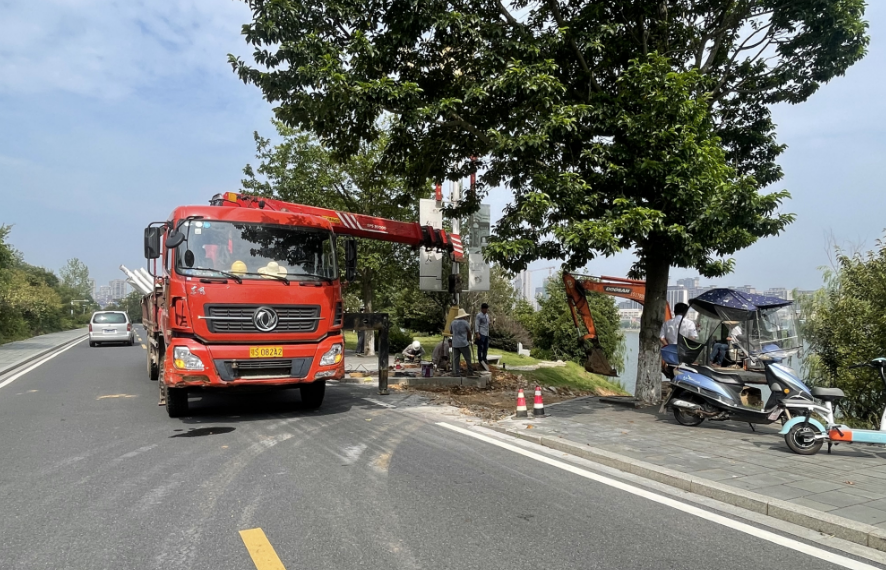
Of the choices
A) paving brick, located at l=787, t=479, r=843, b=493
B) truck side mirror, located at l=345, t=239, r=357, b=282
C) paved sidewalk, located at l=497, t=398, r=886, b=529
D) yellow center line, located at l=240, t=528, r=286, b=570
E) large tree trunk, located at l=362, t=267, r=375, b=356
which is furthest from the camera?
large tree trunk, located at l=362, t=267, r=375, b=356

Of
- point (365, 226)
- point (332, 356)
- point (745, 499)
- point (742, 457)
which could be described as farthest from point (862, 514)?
point (365, 226)

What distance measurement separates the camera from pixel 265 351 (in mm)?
8453

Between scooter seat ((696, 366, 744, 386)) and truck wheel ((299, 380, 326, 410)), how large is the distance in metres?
5.78

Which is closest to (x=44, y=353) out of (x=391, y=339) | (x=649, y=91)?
(x=391, y=339)

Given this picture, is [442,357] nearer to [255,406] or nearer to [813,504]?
[255,406]

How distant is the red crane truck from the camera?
820 cm

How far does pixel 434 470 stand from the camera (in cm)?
599

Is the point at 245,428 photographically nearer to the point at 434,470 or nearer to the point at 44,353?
the point at 434,470

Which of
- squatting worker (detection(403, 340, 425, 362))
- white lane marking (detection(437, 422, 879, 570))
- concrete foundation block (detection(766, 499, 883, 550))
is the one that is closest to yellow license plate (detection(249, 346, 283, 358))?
white lane marking (detection(437, 422, 879, 570))

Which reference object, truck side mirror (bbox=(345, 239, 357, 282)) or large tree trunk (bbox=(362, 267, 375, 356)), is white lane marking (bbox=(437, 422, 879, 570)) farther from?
large tree trunk (bbox=(362, 267, 375, 356))

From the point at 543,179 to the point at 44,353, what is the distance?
23.8 m

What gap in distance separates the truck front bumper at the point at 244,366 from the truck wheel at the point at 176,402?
544 mm

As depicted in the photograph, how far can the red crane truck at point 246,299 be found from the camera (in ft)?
26.9

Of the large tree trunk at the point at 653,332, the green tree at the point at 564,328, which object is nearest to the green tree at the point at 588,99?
the large tree trunk at the point at 653,332
